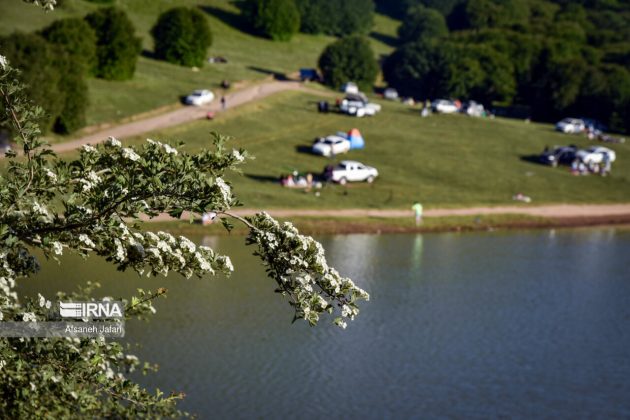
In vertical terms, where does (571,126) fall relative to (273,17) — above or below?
below

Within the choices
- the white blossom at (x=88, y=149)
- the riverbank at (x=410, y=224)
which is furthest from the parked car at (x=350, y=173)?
the white blossom at (x=88, y=149)

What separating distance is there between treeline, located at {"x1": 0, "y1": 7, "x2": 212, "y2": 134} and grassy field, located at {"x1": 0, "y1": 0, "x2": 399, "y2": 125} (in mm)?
1745

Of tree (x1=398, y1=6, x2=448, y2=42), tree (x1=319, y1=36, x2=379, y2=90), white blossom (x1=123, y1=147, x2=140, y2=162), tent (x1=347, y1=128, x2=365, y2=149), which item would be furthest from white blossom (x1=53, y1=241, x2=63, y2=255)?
tree (x1=398, y1=6, x2=448, y2=42)

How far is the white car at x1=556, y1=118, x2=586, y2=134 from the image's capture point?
10300 centimetres

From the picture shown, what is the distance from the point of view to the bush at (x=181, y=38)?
11060 cm

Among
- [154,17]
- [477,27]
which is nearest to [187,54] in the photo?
[154,17]

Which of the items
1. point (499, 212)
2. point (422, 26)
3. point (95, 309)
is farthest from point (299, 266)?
point (422, 26)

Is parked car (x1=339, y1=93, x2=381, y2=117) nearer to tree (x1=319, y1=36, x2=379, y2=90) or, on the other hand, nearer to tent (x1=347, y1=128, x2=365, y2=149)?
tent (x1=347, y1=128, x2=365, y2=149)

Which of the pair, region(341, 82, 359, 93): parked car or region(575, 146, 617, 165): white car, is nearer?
region(575, 146, 617, 165): white car

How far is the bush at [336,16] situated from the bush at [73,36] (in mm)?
60713

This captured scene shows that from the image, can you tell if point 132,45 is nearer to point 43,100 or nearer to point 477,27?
point 43,100

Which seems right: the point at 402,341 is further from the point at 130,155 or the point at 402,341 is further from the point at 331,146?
the point at 331,146

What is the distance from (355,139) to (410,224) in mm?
19667

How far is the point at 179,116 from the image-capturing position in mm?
88500
